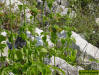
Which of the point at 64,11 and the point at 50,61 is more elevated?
the point at 64,11

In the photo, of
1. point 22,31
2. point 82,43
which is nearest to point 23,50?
point 22,31

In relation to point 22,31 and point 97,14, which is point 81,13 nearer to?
point 97,14

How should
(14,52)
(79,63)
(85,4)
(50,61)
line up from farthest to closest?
(85,4) < (79,63) < (50,61) < (14,52)

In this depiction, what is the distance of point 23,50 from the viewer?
2164 mm

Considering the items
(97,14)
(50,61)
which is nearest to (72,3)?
(97,14)

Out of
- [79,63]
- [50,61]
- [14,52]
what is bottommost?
[79,63]

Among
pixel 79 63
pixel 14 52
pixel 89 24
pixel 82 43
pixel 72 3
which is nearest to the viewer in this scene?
pixel 14 52

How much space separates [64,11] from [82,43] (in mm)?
2279

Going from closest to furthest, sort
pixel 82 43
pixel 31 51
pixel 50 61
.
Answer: pixel 31 51
pixel 50 61
pixel 82 43

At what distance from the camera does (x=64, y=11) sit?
21.6 ft

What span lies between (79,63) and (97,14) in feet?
10.4

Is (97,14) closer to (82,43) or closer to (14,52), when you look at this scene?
(82,43)

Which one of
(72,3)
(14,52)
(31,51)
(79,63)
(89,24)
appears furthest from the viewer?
(72,3)

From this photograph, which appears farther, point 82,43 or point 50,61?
point 82,43
